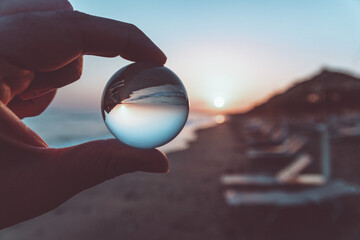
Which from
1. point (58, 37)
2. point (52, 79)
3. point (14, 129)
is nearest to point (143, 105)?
point (58, 37)

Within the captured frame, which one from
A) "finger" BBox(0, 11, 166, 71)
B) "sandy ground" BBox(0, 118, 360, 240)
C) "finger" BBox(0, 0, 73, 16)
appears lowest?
"sandy ground" BBox(0, 118, 360, 240)

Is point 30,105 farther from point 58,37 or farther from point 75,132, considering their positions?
point 75,132

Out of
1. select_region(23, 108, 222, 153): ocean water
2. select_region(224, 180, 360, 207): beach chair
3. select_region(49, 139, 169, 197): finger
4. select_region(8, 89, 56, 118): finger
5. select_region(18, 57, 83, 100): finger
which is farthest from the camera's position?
select_region(23, 108, 222, 153): ocean water

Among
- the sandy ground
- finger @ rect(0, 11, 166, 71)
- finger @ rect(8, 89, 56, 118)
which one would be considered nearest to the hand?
finger @ rect(0, 11, 166, 71)

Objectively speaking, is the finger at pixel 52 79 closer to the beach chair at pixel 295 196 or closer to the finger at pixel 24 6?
the finger at pixel 24 6

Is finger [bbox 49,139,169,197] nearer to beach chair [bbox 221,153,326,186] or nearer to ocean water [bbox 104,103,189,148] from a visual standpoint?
ocean water [bbox 104,103,189,148]

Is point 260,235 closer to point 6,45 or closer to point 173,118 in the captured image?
point 173,118

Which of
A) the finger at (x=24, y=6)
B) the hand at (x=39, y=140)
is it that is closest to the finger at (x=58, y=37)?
the hand at (x=39, y=140)
